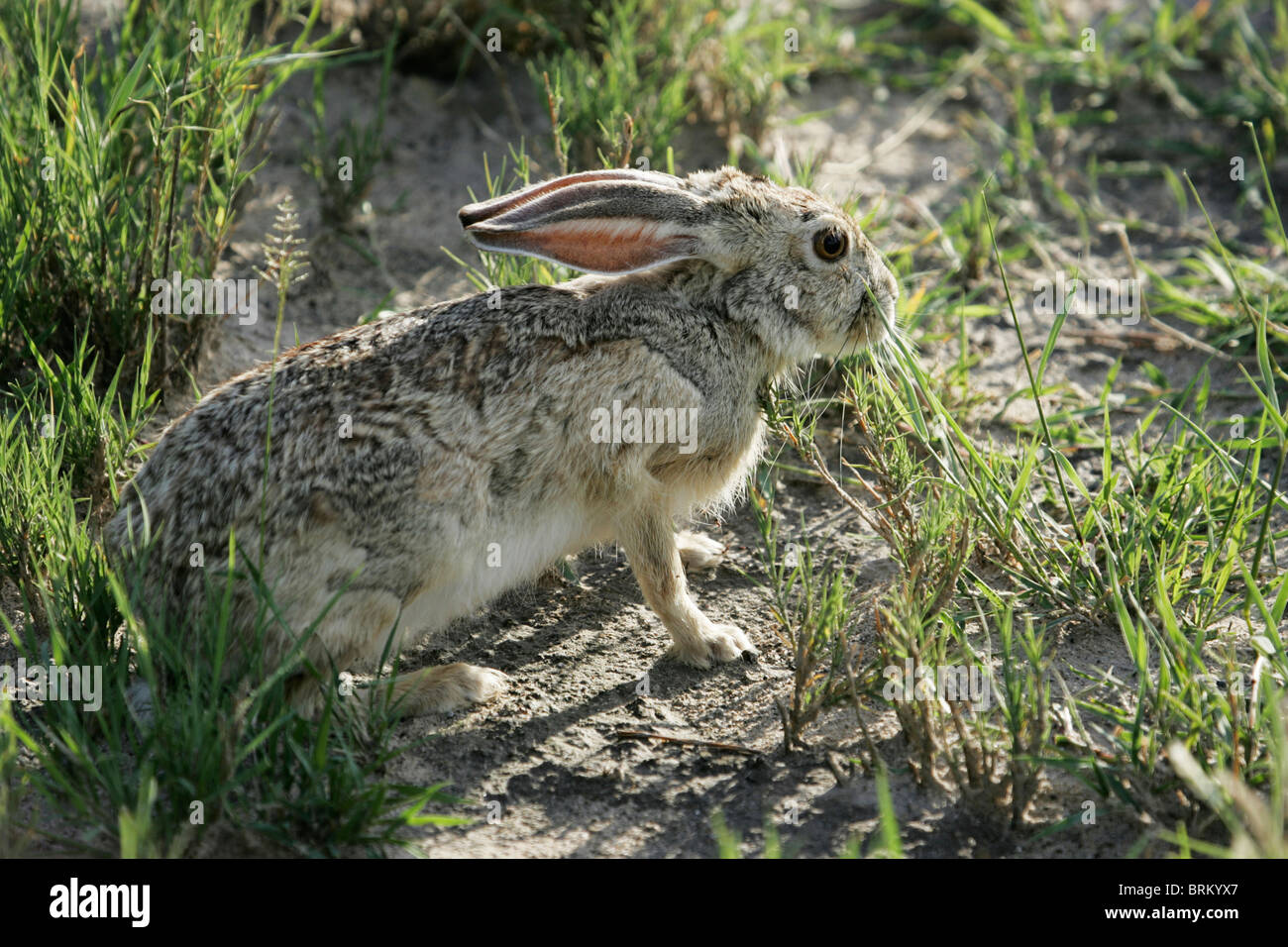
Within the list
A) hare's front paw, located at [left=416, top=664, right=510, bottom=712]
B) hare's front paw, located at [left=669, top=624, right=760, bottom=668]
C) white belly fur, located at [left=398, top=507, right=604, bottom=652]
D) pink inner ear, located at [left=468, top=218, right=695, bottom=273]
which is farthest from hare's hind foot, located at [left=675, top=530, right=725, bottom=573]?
pink inner ear, located at [left=468, top=218, right=695, bottom=273]

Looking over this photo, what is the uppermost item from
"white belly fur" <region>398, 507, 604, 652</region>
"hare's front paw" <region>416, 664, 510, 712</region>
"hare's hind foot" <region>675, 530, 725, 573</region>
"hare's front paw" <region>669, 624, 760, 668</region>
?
"white belly fur" <region>398, 507, 604, 652</region>

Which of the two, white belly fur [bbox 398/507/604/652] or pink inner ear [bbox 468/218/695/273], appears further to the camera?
pink inner ear [bbox 468/218/695/273]

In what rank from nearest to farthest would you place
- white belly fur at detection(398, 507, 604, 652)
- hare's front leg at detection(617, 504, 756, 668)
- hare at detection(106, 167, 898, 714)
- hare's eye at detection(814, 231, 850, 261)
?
hare at detection(106, 167, 898, 714), white belly fur at detection(398, 507, 604, 652), hare's front leg at detection(617, 504, 756, 668), hare's eye at detection(814, 231, 850, 261)

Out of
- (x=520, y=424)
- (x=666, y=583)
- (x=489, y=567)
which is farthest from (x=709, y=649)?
(x=520, y=424)

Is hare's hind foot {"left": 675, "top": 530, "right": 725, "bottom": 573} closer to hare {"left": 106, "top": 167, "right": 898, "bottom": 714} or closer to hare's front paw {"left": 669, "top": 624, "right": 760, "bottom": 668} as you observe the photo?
hare {"left": 106, "top": 167, "right": 898, "bottom": 714}

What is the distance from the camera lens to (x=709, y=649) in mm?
4375

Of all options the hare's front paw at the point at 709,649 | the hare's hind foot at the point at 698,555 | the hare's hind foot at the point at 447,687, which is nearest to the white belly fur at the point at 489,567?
the hare's hind foot at the point at 447,687

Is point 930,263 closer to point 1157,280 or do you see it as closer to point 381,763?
point 1157,280

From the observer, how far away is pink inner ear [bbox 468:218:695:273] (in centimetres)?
415

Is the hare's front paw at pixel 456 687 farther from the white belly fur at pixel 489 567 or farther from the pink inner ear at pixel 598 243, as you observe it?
the pink inner ear at pixel 598 243

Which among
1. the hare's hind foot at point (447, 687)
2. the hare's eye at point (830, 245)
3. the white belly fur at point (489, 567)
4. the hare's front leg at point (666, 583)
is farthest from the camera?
the hare's eye at point (830, 245)

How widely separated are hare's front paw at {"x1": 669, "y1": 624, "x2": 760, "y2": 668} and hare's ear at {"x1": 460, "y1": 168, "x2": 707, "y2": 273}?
4.11 feet

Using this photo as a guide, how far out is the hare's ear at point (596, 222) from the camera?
414cm
